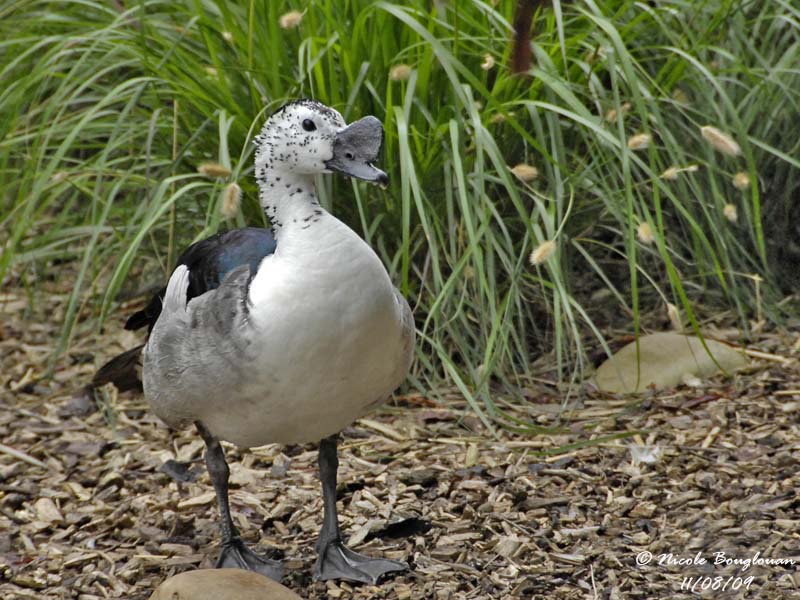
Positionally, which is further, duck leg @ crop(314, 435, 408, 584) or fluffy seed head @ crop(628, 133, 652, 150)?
fluffy seed head @ crop(628, 133, 652, 150)

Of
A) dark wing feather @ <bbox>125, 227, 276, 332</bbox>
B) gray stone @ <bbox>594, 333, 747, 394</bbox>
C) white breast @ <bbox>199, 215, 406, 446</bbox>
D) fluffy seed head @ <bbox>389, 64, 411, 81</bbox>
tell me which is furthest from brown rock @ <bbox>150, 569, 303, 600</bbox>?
gray stone @ <bbox>594, 333, 747, 394</bbox>

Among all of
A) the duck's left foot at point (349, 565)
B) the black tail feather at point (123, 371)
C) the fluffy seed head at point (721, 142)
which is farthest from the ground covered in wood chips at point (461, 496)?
the fluffy seed head at point (721, 142)

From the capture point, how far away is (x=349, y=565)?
295 cm

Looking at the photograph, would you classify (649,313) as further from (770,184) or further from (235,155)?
(235,155)

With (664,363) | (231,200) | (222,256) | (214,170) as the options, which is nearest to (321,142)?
(222,256)

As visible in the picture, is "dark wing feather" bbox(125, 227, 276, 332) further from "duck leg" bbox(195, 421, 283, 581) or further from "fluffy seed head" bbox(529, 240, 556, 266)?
"fluffy seed head" bbox(529, 240, 556, 266)

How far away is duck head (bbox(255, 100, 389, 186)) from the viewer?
8.41ft

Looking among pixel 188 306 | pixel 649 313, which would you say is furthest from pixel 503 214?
pixel 188 306

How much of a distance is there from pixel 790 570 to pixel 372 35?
83.2 inches

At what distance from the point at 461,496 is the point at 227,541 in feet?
2.31

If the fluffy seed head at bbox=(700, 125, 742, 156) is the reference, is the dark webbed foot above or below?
below

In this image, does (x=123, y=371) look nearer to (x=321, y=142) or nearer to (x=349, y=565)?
(x=349, y=565)

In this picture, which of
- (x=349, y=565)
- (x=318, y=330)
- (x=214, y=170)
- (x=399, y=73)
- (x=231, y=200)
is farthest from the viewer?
(x=399, y=73)

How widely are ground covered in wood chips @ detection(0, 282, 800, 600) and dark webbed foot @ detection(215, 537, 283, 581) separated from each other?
0.20 feet
